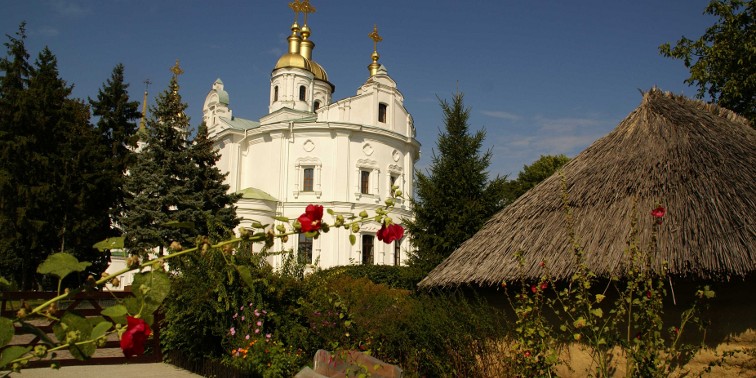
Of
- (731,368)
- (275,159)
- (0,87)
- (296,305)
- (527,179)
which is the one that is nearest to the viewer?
(731,368)

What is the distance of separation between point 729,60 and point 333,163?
23309 millimetres

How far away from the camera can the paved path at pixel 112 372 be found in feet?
29.6

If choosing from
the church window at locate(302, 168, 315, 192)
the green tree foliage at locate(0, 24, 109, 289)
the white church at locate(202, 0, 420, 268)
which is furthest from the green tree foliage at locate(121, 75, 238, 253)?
the church window at locate(302, 168, 315, 192)

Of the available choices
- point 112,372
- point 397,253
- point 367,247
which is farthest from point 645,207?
point 367,247

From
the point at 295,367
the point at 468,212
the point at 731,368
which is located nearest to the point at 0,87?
the point at 468,212

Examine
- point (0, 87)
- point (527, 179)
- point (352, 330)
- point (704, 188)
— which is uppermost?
point (0, 87)

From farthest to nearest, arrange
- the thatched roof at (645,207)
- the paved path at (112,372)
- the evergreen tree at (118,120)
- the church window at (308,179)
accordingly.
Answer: the church window at (308,179)
the evergreen tree at (118,120)
the paved path at (112,372)
the thatched roof at (645,207)

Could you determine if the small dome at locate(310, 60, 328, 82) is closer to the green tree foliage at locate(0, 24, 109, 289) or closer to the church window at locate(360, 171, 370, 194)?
the church window at locate(360, 171, 370, 194)

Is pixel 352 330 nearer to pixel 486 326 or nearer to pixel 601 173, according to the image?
pixel 486 326

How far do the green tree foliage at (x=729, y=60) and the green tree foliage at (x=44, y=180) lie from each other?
2449 cm

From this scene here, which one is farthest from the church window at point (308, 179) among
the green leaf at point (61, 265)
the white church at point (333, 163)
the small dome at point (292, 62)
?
the green leaf at point (61, 265)

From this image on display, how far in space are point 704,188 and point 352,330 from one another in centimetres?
516

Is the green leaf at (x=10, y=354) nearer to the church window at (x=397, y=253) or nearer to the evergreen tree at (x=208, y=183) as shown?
the evergreen tree at (x=208, y=183)

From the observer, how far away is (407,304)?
8.48 metres
